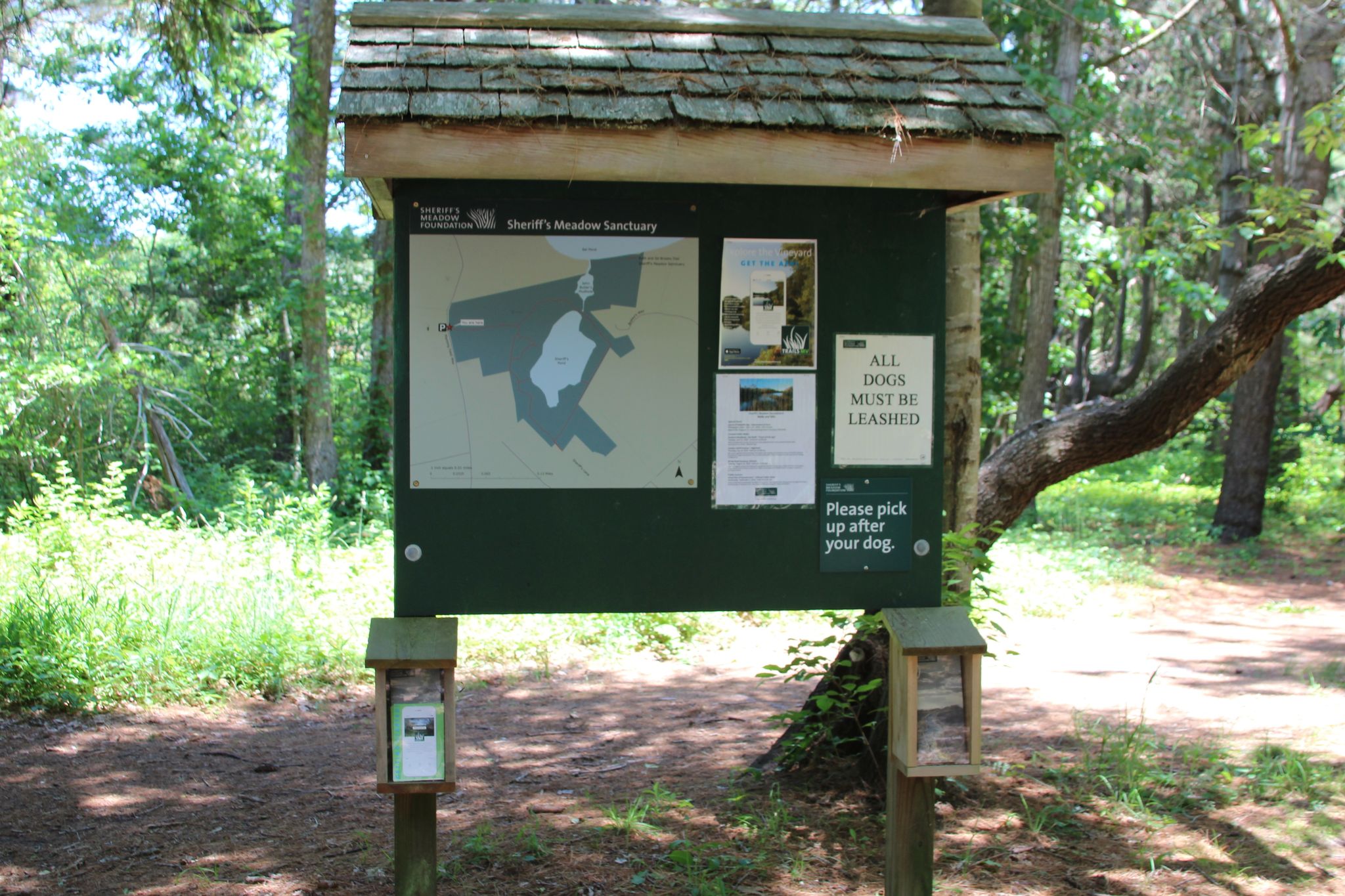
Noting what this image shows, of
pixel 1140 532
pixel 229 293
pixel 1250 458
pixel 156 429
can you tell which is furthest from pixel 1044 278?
pixel 229 293

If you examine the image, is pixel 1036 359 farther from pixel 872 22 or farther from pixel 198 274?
pixel 198 274

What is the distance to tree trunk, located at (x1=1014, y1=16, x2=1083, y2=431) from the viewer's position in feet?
38.9

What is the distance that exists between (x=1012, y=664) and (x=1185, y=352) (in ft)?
8.60

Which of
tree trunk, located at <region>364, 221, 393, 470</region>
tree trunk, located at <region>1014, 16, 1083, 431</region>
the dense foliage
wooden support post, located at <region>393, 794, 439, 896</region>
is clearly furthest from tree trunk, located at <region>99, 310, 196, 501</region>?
A: tree trunk, located at <region>1014, 16, 1083, 431</region>

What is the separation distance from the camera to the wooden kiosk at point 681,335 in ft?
9.59

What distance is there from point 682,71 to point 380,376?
480 inches

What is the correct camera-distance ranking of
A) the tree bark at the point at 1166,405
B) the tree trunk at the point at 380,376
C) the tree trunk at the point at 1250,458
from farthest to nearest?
1. the tree trunk at the point at 380,376
2. the tree trunk at the point at 1250,458
3. the tree bark at the point at 1166,405

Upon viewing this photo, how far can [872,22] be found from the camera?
339 cm

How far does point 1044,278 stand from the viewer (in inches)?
506

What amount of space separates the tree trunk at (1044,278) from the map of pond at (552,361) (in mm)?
9872

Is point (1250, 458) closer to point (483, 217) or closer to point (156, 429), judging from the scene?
point (156, 429)

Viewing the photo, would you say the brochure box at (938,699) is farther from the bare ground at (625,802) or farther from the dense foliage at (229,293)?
the dense foliage at (229,293)

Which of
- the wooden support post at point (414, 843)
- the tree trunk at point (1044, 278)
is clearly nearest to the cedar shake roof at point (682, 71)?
the wooden support post at point (414, 843)

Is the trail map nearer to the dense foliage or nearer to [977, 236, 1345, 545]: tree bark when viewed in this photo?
[977, 236, 1345, 545]: tree bark
